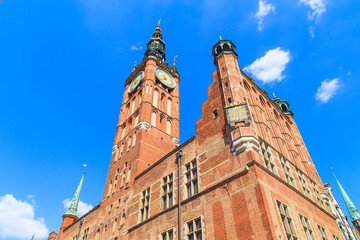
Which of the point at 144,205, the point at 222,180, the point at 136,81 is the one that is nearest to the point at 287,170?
the point at 222,180

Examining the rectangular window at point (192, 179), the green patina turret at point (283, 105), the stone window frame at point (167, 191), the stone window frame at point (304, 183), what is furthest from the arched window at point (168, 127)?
the stone window frame at point (304, 183)

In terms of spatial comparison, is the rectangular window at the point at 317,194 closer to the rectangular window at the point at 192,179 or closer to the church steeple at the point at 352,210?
the rectangular window at the point at 192,179

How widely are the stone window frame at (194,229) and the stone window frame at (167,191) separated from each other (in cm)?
289

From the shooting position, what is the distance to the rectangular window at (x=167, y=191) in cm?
1975

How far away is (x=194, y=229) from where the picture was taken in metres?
16.1

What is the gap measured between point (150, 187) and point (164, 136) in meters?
12.7

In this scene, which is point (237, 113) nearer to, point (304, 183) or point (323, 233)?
point (304, 183)

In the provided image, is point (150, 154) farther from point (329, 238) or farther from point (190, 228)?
point (329, 238)

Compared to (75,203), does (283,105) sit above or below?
above

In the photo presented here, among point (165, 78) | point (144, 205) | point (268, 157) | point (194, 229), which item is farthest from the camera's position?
point (165, 78)

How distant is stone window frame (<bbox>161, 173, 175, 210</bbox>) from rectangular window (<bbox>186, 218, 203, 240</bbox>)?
2.90 m

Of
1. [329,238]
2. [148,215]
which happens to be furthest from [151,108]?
[329,238]

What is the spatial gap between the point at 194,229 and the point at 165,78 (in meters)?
31.6

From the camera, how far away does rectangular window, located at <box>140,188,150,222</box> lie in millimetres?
21641
